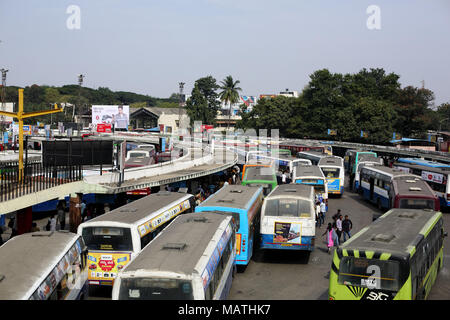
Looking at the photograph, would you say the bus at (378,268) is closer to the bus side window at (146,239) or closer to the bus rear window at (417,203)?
the bus side window at (146,239)

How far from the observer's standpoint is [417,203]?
25.0m

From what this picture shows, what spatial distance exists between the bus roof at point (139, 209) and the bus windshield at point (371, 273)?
672 centimetres

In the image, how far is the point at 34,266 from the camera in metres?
11.0

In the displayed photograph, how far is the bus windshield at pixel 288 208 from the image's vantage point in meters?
19.0

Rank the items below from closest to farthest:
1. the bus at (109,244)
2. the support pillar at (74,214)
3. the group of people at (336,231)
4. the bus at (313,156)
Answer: the bus at (109,244), the support pillar at (74,214), the group of people at (336,231), the bus at (313,156)

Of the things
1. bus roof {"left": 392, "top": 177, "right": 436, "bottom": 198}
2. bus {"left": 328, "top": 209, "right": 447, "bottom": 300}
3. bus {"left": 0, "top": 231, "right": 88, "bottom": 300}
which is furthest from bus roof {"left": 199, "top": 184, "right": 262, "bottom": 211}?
bus roof {"left": 392, "top": 177, "right": 436, "bottom": 198}

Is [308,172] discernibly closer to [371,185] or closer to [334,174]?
[371,185]

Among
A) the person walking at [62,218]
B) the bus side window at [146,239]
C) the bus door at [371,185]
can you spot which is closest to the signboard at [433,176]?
the bus door at [371,185]

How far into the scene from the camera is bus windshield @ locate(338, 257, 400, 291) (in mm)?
11930

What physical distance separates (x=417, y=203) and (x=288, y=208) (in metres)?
9.38

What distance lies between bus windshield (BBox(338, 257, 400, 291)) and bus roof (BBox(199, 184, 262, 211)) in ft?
20.2

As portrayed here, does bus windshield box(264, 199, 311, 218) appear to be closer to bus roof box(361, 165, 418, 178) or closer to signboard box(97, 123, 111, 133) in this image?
bus roof box(361, 165, 418, 178)

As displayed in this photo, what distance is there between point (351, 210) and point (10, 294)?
2586 centimetres

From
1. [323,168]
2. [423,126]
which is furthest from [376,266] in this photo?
[423,126]
